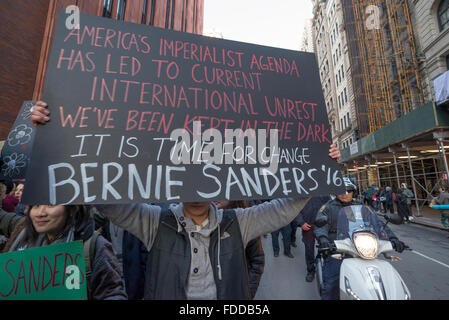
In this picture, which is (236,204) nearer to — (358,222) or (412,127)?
(358,222)

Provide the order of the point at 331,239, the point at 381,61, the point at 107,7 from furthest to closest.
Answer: the point at 381,61
the point at 107,7
the point at 331,239

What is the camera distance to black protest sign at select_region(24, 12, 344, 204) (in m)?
1.48

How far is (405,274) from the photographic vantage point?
478cm

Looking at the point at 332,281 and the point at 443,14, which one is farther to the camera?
the point at 443,14

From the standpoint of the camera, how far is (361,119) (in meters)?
28.5

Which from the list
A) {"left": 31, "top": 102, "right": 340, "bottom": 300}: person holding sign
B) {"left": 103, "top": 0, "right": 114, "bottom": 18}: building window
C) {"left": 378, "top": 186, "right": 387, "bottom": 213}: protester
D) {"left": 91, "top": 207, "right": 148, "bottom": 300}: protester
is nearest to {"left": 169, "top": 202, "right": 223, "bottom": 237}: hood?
{"left": 31, "top": 102, "right": 340, "bottom": 300}: person holding sign

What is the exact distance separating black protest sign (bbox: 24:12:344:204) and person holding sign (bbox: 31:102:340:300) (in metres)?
0.22

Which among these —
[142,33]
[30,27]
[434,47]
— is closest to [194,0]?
[30,27]

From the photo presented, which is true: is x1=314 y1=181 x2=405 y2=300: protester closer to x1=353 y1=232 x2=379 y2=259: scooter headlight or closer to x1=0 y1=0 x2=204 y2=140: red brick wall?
x1=353 y1=232 x2=379 y2=259: scooter headlight

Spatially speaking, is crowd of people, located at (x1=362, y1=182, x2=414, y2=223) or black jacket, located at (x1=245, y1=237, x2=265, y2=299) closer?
black jacket, located at (x1=245, y1=237, x2=265, y2=299)

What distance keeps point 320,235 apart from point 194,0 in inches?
1340

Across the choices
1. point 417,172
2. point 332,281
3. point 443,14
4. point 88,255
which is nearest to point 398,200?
point 417,172

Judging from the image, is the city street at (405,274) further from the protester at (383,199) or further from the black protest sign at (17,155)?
the protester at (383,199)

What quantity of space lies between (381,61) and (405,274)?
2583 centimetres
